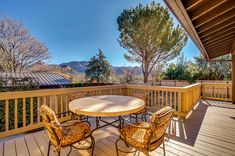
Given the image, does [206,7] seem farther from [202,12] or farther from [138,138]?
[138,138]

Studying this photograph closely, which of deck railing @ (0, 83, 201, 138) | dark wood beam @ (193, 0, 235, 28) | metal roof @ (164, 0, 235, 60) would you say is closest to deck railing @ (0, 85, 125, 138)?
deck railing @ (0, 83, 201, 138)

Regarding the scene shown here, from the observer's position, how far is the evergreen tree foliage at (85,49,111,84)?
11633 mm

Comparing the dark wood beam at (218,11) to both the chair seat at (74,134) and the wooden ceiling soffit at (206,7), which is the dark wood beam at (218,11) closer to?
the wooden ceiling soffit at (206,7)

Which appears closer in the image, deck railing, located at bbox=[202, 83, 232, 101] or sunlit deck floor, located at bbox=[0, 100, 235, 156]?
sunlit deck floor, located at bbox=[0, 100, 235, 156]

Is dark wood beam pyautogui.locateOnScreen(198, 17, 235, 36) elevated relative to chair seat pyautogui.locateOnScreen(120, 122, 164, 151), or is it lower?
elevated

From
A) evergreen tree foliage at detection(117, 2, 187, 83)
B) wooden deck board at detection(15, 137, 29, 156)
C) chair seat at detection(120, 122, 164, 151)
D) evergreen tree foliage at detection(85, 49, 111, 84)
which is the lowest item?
wooden deck board at detection(15, 137, 29, 156)

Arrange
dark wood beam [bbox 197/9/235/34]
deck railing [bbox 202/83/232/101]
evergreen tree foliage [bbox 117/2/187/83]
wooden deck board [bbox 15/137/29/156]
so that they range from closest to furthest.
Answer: wooden deck board [bbox 15/137/29/156]
dark wood beam [bbox 197/9/235/34]
deck railing [bbox 202/83/232/101]
evergreen tree foliage [bbox 117/2/187/83]

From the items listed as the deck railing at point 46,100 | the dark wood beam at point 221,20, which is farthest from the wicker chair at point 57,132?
the dark wood beam at point 221,20

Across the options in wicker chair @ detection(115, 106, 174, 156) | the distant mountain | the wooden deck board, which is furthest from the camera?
the distant mountain

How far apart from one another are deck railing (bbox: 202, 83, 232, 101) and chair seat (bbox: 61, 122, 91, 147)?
22.0 feet

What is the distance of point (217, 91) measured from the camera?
641cm

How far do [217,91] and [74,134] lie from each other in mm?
7158

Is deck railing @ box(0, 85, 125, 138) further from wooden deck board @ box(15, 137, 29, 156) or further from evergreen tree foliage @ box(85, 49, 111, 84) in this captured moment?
evergreen tree foliage @ box(85, 49, 111, 84)

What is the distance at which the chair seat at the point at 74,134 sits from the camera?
166 cm
